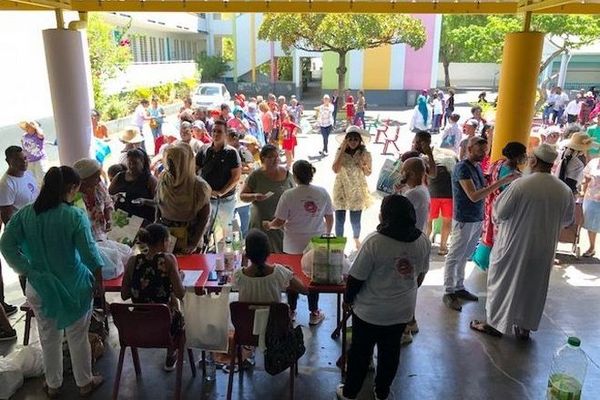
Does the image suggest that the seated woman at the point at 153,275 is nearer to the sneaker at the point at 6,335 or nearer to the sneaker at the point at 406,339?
the sneaker at the point at 6,335

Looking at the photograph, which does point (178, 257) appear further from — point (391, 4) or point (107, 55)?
point (107, 55)

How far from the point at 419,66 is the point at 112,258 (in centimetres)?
2535

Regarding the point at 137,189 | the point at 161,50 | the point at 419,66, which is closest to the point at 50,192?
the point at 137,189

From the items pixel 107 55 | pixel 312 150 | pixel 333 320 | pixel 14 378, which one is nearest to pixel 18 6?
pixel 14 378

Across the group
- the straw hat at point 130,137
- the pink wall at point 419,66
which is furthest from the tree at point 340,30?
the straw hat at point 130,137

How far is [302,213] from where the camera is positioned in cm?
415

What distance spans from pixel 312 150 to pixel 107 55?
7.70 metres

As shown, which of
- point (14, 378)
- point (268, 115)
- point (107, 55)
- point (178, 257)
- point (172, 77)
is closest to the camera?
point (14, 378)

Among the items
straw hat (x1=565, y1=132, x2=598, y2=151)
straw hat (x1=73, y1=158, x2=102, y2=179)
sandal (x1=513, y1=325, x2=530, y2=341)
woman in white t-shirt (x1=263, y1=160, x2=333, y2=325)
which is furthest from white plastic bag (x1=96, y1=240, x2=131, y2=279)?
straw hat (x1=565, y1=132, x2=598, y2=151)

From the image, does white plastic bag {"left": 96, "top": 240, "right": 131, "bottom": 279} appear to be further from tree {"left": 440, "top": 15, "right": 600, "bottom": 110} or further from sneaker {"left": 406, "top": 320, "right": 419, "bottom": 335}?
tree {"left": 440, "top": 15, "right": 600, "bottom": 110}

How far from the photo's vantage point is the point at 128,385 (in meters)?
3.66

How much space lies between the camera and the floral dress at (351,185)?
5449 millimetres

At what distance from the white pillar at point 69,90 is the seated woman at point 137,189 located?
4.86 ft

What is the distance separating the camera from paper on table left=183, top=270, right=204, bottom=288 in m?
3.51
